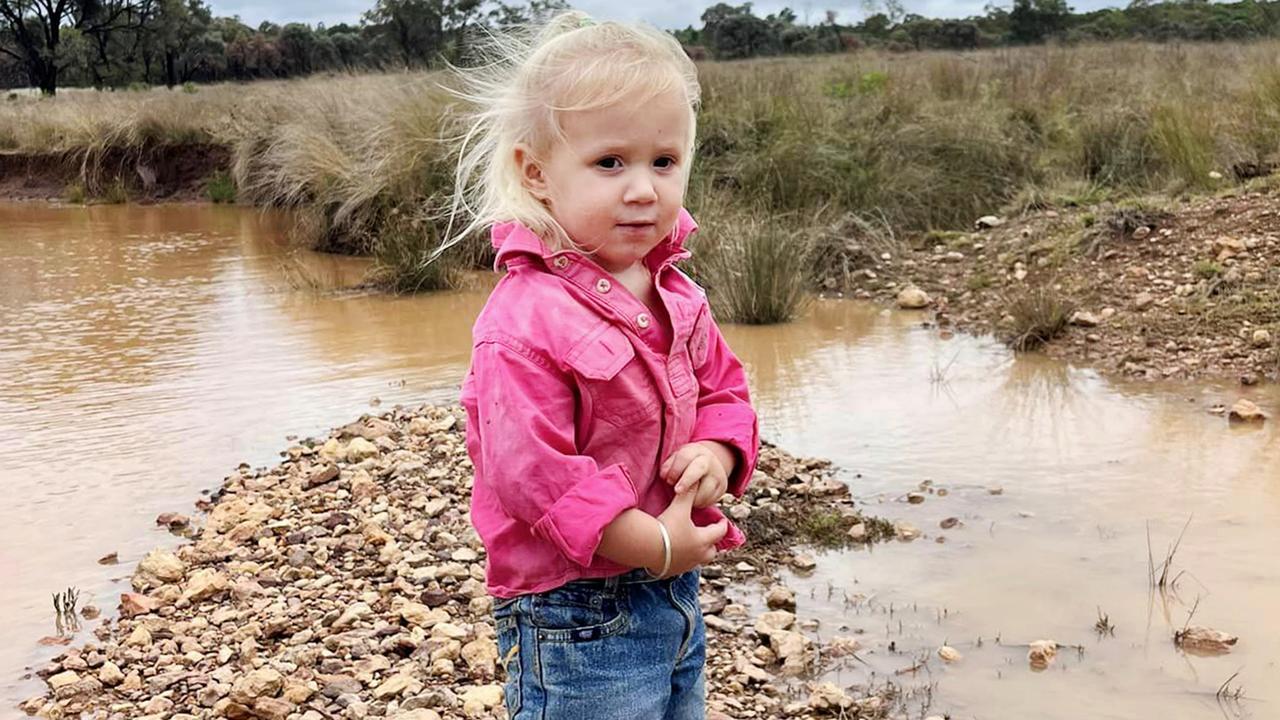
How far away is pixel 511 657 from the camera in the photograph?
177 cm

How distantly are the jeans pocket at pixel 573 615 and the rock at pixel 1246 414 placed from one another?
422cm

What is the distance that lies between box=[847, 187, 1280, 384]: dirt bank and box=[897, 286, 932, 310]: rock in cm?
9

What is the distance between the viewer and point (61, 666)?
3209mm

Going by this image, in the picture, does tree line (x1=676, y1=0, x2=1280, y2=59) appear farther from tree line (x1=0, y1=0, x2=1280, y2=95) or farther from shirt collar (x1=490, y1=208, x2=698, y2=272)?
shirt collar (x1=490, y1=208, x2=698, y2=272)

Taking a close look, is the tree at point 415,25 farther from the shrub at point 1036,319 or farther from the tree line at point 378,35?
the shrub at point 1036,319

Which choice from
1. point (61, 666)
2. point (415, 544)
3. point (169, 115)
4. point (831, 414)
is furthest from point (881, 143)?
point (169, 115)

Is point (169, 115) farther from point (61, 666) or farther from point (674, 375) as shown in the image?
point (674, 375)

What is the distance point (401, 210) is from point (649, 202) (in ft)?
28.2

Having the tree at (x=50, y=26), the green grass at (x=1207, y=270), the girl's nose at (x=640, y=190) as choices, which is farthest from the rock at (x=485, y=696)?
the tree at (x=50, y=26)

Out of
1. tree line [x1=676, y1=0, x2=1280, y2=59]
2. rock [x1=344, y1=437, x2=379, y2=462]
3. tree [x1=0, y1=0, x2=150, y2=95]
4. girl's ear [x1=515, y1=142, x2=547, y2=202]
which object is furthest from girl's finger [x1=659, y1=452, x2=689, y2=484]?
tree [x1=0, y1=0, x2=150, y2=95]

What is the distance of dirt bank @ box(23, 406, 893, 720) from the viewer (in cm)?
292

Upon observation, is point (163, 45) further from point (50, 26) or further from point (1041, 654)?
point (1041, 654)

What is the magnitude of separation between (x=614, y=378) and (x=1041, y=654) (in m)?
1.89

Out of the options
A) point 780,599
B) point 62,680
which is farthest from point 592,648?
point 62,680
